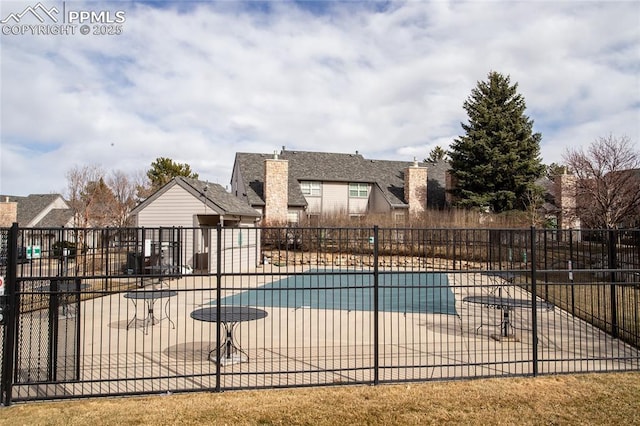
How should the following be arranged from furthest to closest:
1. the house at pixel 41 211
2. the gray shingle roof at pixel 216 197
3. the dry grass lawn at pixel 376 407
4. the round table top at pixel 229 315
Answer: the house at pixel 41 211 → the gray shingle roof at pixel 216 197 → the round table top at pixel 229 315 → the dry grass lawn at pixel 376 407

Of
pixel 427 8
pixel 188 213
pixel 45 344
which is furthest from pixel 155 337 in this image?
pixel 188 213

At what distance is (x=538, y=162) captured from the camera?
33.0 metres

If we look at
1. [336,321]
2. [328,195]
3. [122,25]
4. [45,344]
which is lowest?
[336,321]

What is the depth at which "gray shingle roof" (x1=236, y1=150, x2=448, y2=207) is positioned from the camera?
109 feet

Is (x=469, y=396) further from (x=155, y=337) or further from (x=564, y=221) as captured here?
(x=564, y=221)

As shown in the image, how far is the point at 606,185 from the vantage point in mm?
21984

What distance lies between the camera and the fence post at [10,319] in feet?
17.0

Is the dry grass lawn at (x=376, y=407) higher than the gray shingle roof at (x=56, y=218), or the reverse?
the gray shingle roof at (x=56, y=218)

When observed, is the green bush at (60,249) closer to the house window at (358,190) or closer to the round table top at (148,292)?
the round table top at (148,292)

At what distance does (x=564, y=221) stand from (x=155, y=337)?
26.2m

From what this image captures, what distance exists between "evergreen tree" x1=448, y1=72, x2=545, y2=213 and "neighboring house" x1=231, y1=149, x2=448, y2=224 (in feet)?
11.1

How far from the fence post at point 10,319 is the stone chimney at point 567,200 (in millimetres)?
24668

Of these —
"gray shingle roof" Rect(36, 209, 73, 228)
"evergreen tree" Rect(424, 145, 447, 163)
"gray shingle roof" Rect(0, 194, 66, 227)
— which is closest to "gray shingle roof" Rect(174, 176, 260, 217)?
"gray shingle roof" Rect(36, 209, 73, 228)

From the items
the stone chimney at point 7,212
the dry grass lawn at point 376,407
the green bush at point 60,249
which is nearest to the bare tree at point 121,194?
the stone chimney at point 7,212
